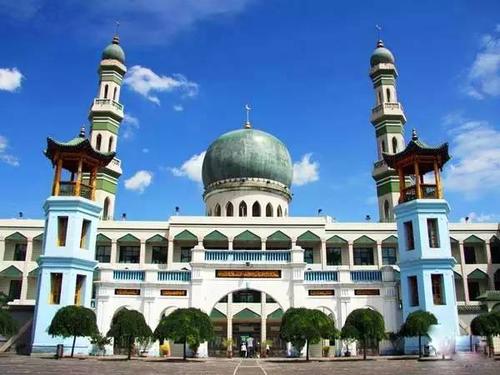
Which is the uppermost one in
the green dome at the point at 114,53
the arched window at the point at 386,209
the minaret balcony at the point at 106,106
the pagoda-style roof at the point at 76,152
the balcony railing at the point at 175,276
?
the green dome at the point at 114,53

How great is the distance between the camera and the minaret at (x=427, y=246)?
27297 mm

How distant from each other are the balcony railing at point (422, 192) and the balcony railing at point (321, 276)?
6073 millimetres

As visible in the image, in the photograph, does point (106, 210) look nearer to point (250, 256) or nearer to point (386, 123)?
point (250, 256)

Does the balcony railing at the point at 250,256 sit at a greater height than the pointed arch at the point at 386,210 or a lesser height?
lesser

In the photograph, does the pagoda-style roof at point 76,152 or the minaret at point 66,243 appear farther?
the pagoda-style roof at point 76,152

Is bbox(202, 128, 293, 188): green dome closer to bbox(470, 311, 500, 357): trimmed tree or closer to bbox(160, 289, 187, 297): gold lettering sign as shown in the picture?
bbox(160, 289, 187, 297): gold lettering sign

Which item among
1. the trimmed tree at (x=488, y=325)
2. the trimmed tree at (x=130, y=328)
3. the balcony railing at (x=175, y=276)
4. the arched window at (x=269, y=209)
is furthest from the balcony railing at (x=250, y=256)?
the arched window at (x=269, y=209)

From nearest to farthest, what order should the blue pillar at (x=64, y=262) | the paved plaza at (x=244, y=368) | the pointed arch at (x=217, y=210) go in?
the paved plaza at (x=244, y=368), the blue pillar at (x=64, y=262), the pointed arch at (x=217, y=210)

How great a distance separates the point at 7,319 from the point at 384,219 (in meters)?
34.2

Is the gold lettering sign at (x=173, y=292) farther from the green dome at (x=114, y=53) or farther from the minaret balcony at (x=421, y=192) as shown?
the green dome at (x=114, y=53)

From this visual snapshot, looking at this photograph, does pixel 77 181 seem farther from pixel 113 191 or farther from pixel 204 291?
pixel 113 191

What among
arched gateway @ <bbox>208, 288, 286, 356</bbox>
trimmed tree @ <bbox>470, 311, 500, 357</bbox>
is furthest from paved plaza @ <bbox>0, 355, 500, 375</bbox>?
arched gateway @ <bbox>208, 288, 286, 356</bbox>

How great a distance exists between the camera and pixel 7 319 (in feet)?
84.2

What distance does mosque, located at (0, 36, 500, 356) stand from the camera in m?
28.0
